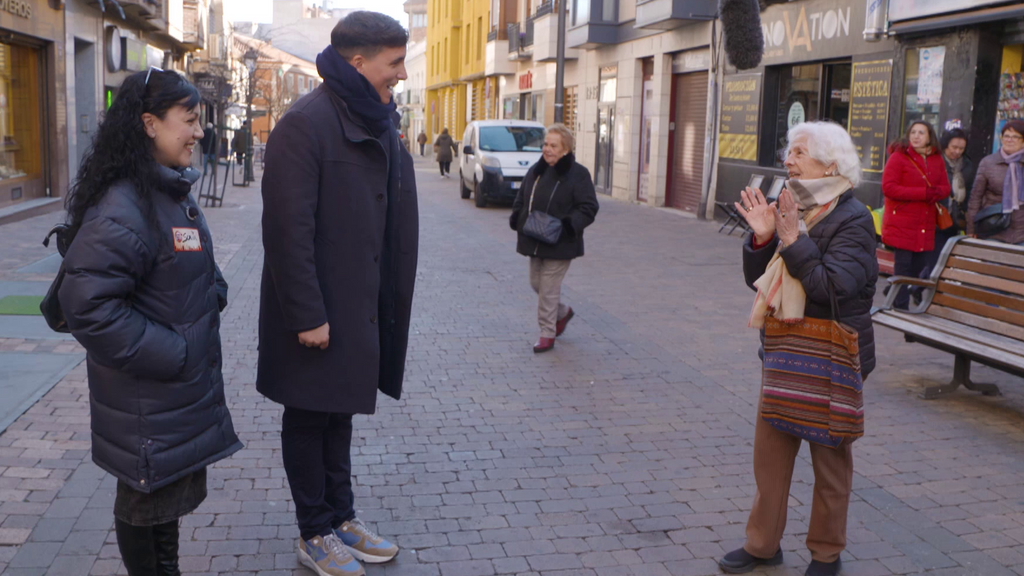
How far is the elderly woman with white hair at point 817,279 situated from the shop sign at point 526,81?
103 ft

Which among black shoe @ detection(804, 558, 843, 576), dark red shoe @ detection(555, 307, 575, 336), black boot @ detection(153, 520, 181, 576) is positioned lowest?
black shoe @ detection(804, 558, 843, 576)

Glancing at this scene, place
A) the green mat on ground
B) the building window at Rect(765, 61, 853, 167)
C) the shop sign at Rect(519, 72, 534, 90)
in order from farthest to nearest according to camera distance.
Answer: the shop sign at Rect(519, 72, 534, 90) → the building window at Rect(765, 61, 853, 167) → the green mat on ground

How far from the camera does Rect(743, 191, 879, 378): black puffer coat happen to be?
3.48 metres

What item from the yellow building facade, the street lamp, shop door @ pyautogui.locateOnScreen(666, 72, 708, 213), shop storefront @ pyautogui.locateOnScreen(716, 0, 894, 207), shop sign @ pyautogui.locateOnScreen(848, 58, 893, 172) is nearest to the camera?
shop sign @ pyautogui.locateOnScreen(848, 58, 893, 172)

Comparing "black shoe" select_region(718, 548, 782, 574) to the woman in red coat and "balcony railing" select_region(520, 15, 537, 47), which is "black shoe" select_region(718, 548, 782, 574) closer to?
the woman in red coat

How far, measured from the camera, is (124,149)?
288 cm

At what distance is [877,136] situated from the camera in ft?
44.9

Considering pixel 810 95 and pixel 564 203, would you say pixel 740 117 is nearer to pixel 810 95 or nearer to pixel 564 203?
pixel 810 95

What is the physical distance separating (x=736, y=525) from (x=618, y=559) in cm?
65

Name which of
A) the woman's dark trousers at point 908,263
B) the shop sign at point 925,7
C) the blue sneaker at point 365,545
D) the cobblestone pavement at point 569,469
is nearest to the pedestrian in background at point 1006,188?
the woman's dark trousers at point 908,263

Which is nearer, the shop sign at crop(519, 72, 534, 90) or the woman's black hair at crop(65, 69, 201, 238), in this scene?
the woman's black hair at crop(65, 69, 201, 238)

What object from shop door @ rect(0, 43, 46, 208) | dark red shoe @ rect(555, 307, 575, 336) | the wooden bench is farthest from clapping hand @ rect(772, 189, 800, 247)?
shop door @ rect(0, 43, 46, 208)

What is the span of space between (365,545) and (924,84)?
439 inches

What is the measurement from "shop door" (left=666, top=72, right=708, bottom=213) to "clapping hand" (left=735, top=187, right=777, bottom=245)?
16.5 meters
